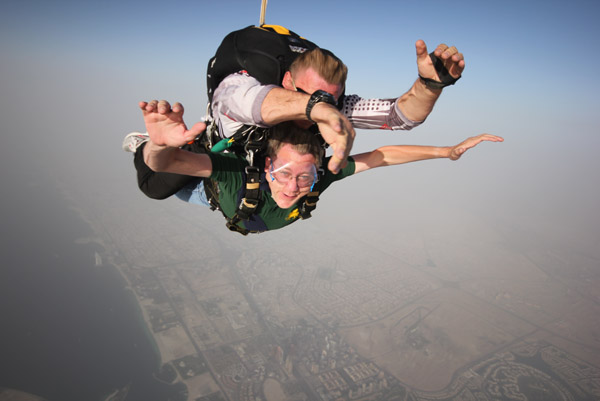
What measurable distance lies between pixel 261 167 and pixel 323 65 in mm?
950

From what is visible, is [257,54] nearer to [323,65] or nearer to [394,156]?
[323,65]

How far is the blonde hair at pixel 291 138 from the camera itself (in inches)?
86.2

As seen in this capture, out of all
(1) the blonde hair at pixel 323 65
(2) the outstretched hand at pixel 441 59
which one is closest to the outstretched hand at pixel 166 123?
(1) the blonde hair at pixel 323 65

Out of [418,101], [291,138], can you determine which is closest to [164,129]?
[291,138]

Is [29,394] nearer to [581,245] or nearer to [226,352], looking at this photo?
[226,352]

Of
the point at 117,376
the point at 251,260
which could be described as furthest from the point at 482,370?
the point at 117,376

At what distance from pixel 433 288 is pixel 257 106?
3608cm

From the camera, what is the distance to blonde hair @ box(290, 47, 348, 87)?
170 centimetres

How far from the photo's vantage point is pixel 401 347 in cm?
2334

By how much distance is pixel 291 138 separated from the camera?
7.22 feet

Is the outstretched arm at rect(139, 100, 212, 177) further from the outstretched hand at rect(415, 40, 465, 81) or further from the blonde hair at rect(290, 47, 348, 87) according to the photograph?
the outstretched hand at rect(415, 40, 465, 81)

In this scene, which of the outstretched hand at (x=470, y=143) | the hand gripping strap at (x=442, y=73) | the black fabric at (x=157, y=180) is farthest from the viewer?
the outstretched hand at (x=470, y=143)

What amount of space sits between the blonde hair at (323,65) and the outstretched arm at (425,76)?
0.53 meters

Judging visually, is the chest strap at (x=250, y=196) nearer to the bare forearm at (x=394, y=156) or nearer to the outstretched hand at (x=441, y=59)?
the bare forearm at (x=394, y=156)
